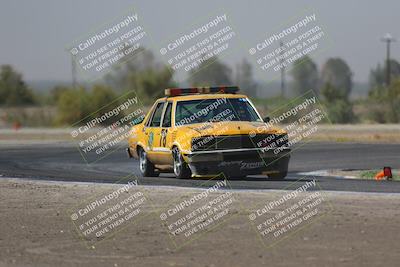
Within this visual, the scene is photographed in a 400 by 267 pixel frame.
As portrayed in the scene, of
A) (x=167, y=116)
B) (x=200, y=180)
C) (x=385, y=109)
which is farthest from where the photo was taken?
(x=385, y=109)

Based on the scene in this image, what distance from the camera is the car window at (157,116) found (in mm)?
19361

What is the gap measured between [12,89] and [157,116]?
58521 mm

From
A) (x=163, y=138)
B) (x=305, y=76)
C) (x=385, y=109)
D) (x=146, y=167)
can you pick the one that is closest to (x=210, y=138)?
(x=163, y=138)

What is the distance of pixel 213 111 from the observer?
60.6 ft

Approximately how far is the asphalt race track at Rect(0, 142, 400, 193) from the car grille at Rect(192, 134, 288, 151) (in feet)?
2.17

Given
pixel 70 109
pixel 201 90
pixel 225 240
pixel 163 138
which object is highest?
pixel 201 90

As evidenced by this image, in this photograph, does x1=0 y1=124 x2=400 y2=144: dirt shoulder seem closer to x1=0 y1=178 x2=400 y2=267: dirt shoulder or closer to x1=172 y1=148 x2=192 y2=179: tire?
x1=172 y1=148 x2=192 y2=179: tire

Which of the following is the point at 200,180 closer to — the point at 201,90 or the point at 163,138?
the point at 163,138

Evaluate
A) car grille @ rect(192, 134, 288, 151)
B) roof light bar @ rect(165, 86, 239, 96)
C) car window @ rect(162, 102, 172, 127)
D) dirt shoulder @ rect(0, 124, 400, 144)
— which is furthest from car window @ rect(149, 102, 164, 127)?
dirt shoulder @ rect(0, 124, 400, 144)

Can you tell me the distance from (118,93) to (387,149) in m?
38.6

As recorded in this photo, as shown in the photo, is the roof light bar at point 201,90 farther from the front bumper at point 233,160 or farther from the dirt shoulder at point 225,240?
the dirt shoulder at point 225,240

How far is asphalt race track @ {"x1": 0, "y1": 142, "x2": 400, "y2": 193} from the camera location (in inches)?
660

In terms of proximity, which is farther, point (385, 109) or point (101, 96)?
point (101, 96)

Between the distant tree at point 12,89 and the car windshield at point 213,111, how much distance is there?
57422mm
